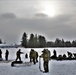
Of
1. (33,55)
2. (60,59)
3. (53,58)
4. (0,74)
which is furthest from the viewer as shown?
(53,58)

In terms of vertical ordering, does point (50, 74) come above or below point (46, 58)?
below

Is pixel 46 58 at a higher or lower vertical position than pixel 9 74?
higher

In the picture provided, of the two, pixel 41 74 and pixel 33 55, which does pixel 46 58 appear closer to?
pixel 41 74

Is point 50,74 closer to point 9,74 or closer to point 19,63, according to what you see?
point 9,74

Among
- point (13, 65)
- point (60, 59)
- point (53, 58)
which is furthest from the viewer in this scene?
point (53, 58)

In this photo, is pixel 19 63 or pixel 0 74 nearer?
pixel 0 74

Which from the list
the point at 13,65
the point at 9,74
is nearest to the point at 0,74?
the point at 9,74

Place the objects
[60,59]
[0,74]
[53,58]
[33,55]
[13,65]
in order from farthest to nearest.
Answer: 1. [53,58]
2. [60,59]
3. [33,55]
4. [13,65]
5. [0,74]

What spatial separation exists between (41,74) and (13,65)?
382 inches

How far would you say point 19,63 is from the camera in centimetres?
3450

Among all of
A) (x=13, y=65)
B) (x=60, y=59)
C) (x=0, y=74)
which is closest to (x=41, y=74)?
(x=0, y=74)

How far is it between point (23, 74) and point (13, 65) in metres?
9.38

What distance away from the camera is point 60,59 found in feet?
145

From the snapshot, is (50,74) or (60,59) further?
(60,59)
